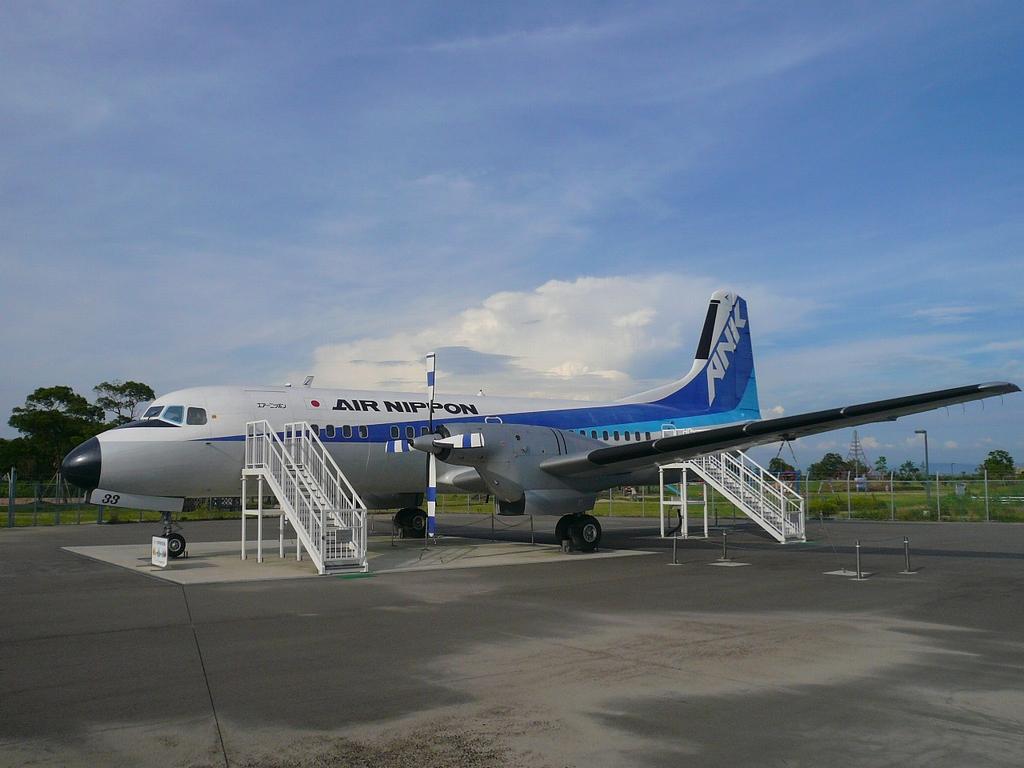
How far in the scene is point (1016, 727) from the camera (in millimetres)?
5383

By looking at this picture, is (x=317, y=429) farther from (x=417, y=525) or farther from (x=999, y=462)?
(x=999, y=462)

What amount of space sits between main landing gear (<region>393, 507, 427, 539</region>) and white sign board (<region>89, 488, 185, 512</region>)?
7.01m

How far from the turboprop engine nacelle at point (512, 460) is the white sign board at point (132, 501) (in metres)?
5.06

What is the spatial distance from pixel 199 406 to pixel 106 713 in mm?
11991

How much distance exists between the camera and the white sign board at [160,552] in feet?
50.6

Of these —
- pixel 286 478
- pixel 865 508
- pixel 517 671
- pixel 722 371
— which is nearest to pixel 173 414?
pixel 286 478

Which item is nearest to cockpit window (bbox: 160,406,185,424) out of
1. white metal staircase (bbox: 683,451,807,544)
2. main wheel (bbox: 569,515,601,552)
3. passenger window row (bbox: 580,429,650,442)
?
main wheel (bbox: 569,515,601,552)

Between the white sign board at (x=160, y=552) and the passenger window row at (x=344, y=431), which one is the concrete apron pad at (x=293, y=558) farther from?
the passenger window row at (x=344, y=431)

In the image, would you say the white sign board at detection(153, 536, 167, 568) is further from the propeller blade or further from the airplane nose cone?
the propeller blade

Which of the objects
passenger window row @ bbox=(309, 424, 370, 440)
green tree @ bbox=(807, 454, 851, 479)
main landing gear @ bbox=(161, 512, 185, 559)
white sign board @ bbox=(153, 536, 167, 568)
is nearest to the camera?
white sign board @ bbox=(153, 536, 167, 568)

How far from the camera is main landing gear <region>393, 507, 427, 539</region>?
22.7 meters

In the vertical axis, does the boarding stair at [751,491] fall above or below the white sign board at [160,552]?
above

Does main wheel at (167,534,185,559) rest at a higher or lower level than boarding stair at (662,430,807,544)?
lower

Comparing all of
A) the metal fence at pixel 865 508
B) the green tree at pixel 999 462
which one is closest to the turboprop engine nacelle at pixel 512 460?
the metal fence at pixel 865 508
